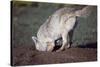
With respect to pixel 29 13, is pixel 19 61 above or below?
below

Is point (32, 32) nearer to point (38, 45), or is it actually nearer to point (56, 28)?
point (38, 45)

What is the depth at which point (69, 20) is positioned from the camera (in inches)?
96.6

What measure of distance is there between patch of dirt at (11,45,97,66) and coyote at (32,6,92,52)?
0.07m

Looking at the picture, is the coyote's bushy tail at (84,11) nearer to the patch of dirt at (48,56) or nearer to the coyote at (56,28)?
the coyote at (56,28)

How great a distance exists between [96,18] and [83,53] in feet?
1.68

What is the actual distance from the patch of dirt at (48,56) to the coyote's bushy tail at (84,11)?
17.7 inches

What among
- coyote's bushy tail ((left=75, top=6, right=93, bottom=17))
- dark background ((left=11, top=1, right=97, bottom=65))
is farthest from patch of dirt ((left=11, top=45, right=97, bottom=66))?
coyote's bushy tail ((left=75, top=6, right=93, bottom=17))

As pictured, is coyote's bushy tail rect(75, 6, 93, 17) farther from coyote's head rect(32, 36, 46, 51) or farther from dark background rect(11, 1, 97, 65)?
coyote's head rect(32, 36, 46, 51)

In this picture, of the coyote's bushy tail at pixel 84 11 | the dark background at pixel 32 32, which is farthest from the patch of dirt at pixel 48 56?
the coyote's bushy tail at pixel 84 11

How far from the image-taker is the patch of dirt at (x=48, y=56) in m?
2.25

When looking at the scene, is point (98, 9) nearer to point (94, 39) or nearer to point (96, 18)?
point (96, 18)

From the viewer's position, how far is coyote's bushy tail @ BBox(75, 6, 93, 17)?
2492 millimetres

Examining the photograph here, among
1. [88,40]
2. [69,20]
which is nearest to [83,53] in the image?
[88,40]
